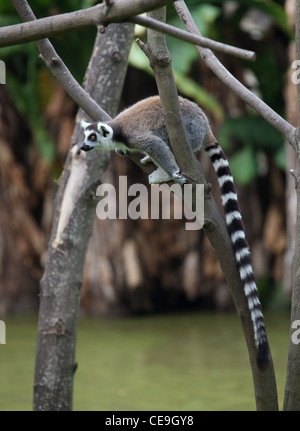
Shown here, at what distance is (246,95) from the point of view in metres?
2.37

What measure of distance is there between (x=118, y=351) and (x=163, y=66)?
154 inches

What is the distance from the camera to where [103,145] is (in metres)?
2.86

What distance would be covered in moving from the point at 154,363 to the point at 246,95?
10.7ft

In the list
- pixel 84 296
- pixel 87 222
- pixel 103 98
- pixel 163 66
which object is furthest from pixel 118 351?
pixel 163 66

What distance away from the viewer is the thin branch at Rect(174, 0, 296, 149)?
229 centimetres

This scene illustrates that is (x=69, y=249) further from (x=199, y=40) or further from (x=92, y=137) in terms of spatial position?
(x=199, y=40)

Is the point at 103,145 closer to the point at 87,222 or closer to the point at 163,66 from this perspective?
the point at 87,222

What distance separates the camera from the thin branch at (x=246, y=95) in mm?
2293

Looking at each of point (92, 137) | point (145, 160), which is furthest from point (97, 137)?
point (145, 160)

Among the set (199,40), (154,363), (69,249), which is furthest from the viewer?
(154,363)

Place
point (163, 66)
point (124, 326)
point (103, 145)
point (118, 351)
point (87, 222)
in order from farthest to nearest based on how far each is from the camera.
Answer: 1. point (124, 326)
2. point (118, 351)
3. point (87, 222)
4. point (103, 145)
5. point (163, 66)

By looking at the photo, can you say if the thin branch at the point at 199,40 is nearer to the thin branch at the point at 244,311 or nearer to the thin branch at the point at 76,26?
the thin branch at the point at 76,26

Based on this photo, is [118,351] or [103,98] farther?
[118,351]

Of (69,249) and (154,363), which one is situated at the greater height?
(69,249)
